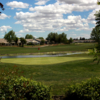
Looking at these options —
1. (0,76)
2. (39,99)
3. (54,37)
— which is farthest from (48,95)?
(54,37)

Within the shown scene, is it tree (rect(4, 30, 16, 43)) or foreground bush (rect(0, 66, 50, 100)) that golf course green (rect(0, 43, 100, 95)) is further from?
tree (rect(4, 30, 16, 43))

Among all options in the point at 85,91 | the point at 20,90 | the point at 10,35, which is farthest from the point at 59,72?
the point at 10,35

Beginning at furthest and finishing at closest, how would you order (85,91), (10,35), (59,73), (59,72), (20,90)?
(10,35)
(59,72)
(59,73)
(85,91)
(20,90)

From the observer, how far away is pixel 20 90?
4.50 metres

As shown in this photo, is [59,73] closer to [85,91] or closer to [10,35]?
[85,91]

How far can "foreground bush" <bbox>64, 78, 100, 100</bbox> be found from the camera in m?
4.51

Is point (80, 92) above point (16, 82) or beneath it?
beneath

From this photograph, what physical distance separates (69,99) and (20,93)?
1.60 m

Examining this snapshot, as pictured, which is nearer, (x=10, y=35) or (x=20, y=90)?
(x=20, y=90)

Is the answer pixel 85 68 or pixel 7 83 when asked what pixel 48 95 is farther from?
pixel 85 68

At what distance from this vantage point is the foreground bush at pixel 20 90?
14.4 ft

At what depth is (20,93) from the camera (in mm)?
4527

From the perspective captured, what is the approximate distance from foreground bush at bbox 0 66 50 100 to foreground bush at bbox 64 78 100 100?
0.77 metres

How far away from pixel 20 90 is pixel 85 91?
1.91m
